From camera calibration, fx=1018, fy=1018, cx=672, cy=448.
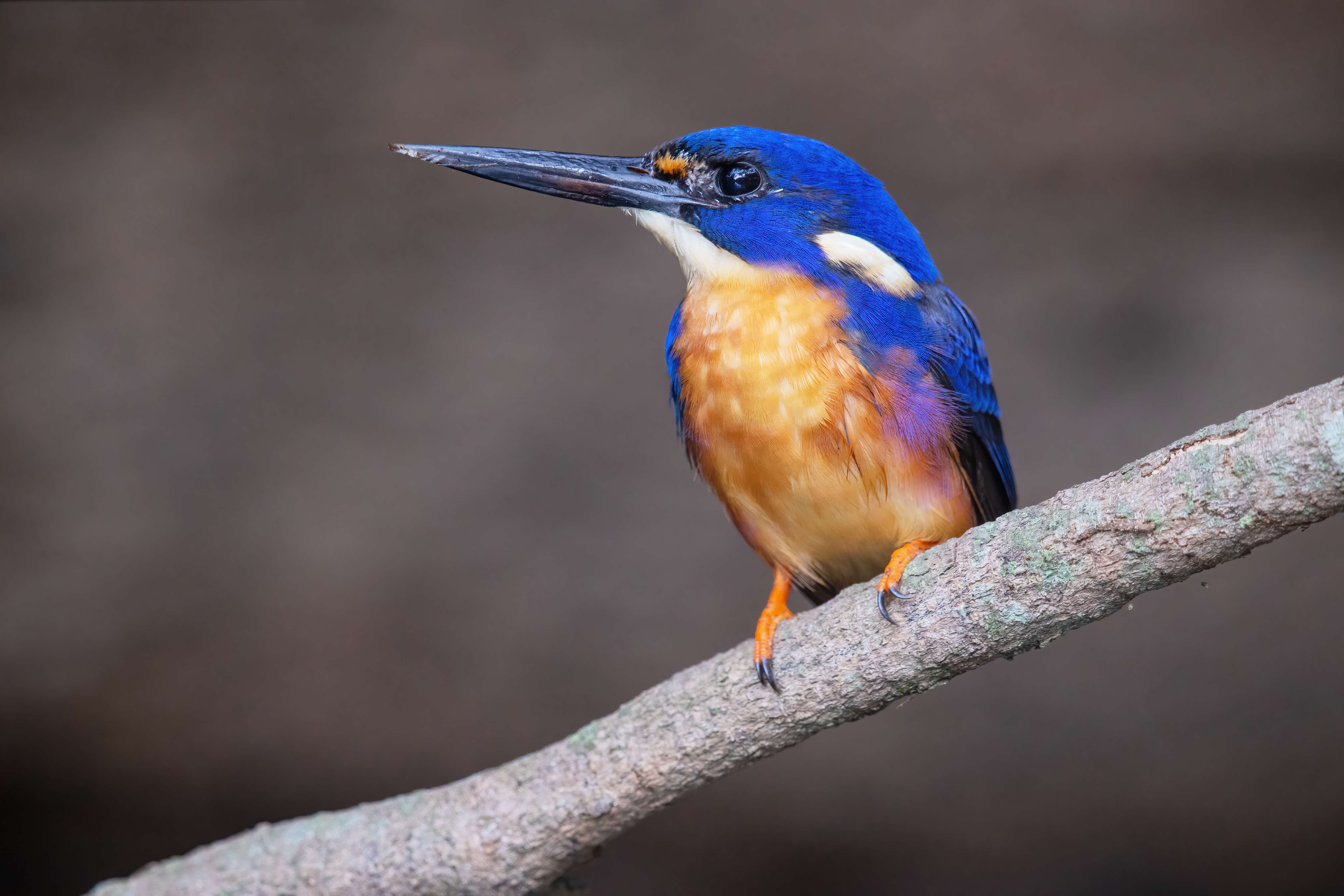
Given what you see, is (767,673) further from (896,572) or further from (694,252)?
(694,252)

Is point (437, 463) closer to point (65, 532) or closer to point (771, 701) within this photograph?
point (65, 532)

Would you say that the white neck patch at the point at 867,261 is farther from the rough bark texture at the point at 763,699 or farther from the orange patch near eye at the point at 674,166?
the rough bark texture at the point at 763,699

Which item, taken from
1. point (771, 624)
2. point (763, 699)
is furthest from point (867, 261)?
point (763, 699)

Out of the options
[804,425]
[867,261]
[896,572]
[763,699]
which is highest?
[867,261]

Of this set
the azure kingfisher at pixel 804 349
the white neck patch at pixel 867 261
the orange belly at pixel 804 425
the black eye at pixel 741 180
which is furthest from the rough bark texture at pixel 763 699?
the black eye at pixel 741 180

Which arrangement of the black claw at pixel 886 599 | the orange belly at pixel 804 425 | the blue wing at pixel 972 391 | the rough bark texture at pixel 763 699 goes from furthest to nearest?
the blue wing at pixel 972 391 < the orange belly at pixel 804 425 < the black claw at pixel 886 599 < the rough bark texture at pixel 763 699

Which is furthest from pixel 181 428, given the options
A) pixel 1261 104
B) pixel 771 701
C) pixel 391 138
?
pixel 1261 104
